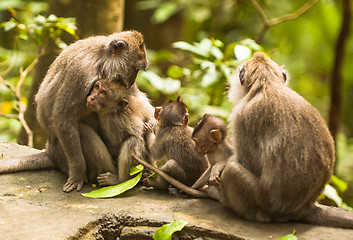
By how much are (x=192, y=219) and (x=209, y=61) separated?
349 centimetres

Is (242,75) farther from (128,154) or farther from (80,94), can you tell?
(80,94)

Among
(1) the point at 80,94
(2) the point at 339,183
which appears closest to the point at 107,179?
(1) the point at 80,94

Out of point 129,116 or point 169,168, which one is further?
point 129,116

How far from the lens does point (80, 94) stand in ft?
15.8

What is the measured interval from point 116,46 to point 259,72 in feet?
5.09

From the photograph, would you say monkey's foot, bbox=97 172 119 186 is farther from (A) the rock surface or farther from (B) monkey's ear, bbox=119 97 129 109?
(B) monkey's ear, bbox=119 97 129 109

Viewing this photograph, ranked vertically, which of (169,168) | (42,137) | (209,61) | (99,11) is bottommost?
(42,137)

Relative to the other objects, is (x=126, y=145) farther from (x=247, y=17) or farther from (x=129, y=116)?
(x=247, y=17)

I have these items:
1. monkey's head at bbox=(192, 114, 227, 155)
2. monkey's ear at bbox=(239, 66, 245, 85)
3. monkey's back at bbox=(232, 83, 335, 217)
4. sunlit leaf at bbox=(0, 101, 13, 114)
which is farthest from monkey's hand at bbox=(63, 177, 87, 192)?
sunlit leaf at bbox=(0, 101, 13, 114)

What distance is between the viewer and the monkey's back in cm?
408

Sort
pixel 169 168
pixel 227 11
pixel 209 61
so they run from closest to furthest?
pixel 169 168, pixel 209 61, pixel 227 11

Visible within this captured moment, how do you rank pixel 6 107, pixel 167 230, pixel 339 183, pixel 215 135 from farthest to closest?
pixel 6 107 → pixel 339 183 → pixel 215 135 → pixel 167 230

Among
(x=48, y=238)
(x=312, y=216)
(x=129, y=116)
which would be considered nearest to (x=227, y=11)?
(x=129, y=116)

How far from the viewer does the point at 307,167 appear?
4.09 m
